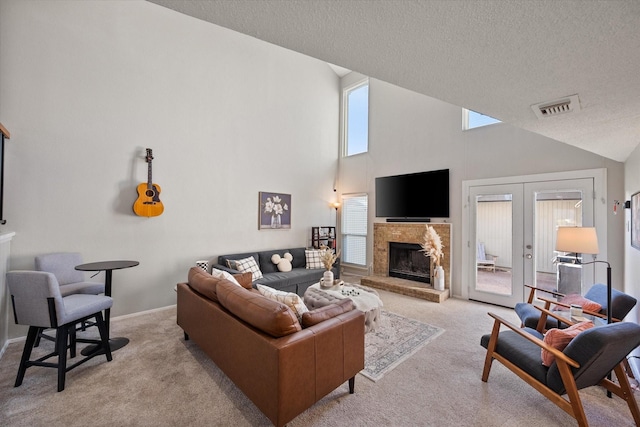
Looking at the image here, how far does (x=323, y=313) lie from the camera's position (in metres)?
2.05

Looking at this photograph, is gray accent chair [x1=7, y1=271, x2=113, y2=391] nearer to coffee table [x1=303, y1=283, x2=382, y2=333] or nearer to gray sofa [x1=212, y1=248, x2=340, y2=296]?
gray sofa [x1=212, y1=248, x2=340, y2=296]

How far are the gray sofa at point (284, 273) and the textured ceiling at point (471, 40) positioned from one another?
3693 millimetres

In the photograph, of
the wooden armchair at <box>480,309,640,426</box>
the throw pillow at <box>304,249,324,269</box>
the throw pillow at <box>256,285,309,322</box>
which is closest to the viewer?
the wooden armchair at <box>480,309,640,426</box>

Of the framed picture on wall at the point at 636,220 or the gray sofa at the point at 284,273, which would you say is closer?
the framed picture on wall at the point at 636,220

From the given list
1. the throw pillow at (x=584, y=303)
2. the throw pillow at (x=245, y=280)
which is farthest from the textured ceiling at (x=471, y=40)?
the throw pillow at (x=245, y=280)

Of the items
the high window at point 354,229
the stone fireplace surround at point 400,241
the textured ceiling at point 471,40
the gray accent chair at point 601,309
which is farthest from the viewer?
the high window at point 354,229

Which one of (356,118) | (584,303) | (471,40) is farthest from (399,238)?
(471,40)

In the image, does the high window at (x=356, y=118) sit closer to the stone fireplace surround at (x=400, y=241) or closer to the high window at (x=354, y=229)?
the high window at (x=354, y=229)

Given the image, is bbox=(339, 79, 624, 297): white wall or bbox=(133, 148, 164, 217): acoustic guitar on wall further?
bbox=(133, 148, 164, 217): acoustic guitar on wall

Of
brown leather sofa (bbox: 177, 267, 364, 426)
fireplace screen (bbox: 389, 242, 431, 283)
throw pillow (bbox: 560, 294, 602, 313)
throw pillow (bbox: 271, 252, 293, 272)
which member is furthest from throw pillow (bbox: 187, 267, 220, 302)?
fireplace screen (bbox: 389, 242, 431, 283)

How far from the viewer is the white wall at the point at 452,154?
358 cm

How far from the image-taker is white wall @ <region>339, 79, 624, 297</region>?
3.58 meters

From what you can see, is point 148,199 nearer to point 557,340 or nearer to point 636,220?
point 557,340

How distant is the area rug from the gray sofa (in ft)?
5.06
